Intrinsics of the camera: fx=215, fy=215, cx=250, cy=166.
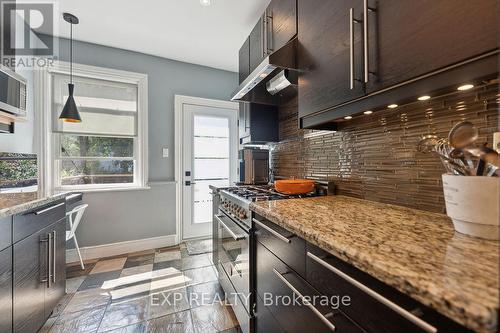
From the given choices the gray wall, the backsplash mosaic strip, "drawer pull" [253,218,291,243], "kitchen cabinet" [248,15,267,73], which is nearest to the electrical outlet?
the backsplash mosaic strip

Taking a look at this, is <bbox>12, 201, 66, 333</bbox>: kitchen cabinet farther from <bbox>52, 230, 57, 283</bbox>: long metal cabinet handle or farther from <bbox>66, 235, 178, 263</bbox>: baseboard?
<bbox>66, 235, 178, 263</bbox>: baseboard

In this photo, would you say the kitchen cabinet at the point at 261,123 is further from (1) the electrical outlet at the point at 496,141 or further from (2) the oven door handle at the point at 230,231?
(1) the electrical outlet at the point at 496,141

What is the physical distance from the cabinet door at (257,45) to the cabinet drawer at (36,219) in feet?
6.19

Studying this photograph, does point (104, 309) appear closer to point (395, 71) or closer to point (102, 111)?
point (102, 111)

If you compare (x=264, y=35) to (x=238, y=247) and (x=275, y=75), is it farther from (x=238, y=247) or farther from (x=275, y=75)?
(x=238, y=247)

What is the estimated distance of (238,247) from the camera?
146 centimetres

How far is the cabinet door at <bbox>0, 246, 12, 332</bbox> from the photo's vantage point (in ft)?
3.42

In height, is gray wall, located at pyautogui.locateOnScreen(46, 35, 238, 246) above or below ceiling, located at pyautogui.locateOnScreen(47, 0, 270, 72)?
below

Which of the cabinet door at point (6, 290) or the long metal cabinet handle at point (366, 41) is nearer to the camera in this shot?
the long metal cabinet handle at point (366, 41)

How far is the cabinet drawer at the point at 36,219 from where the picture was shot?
116 centimetres

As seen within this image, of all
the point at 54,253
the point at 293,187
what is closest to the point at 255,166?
the point at 293,187

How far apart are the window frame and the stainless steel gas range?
1506mm

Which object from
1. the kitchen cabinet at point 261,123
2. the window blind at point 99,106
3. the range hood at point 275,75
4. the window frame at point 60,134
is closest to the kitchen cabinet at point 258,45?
the range hood at point 275,75

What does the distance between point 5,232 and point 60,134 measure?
1894 millimetres
